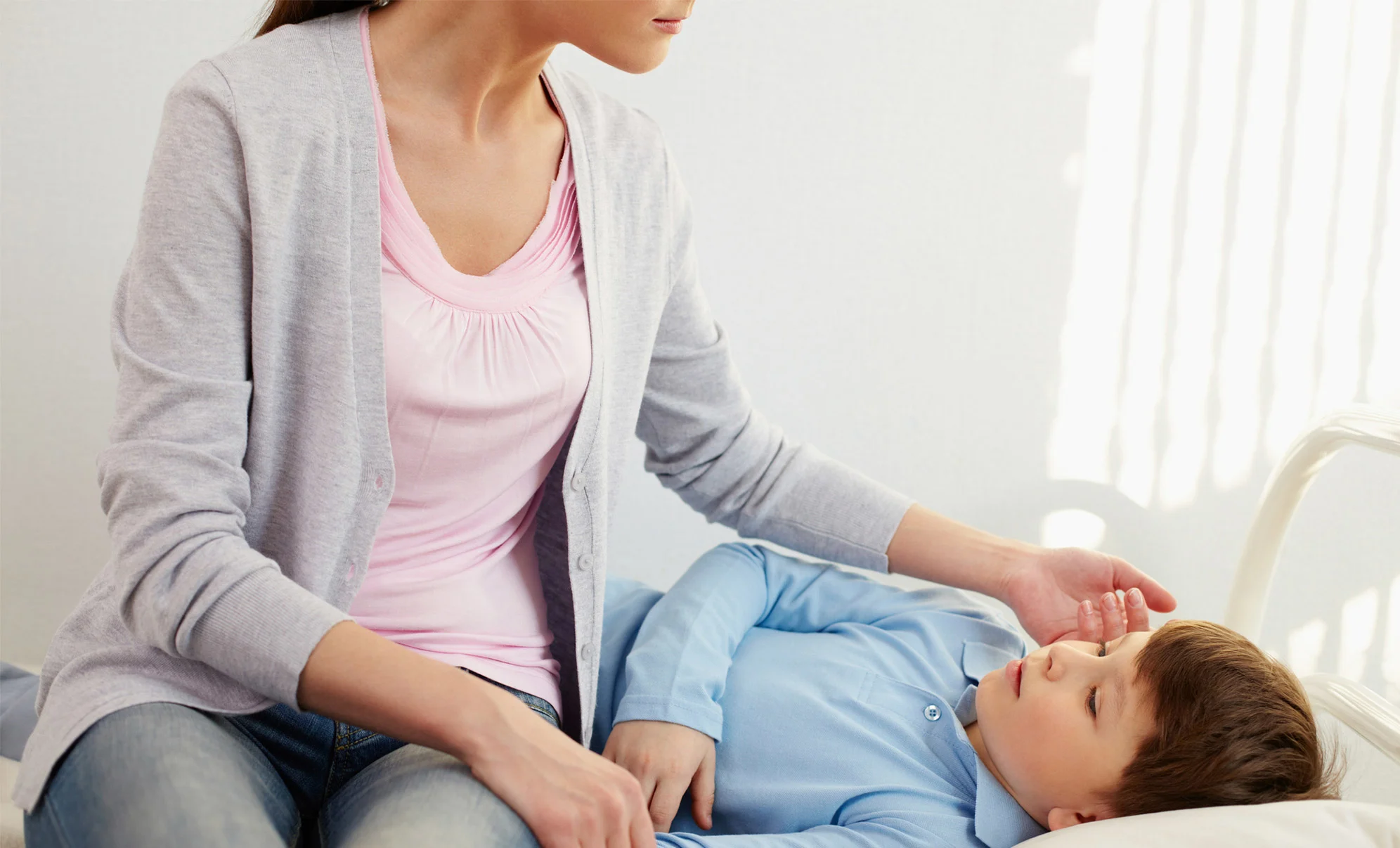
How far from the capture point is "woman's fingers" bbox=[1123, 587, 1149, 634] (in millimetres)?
1290

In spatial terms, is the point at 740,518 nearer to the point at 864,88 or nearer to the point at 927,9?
the point at 864,88

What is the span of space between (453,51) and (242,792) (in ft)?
2.30

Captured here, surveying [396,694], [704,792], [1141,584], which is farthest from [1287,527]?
[396,694]

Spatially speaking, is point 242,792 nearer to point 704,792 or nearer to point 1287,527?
point 704,792

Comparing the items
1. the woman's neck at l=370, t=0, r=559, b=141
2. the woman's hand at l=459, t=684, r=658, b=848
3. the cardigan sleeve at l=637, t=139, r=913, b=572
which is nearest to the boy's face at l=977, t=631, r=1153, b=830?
the cardigan sleeve at l=637, t=139, r=913, b=572

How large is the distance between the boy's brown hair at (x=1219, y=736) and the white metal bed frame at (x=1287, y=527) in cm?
8

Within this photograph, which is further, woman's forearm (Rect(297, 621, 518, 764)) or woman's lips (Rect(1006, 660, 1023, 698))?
woman's lips (Rect(1006, 660, 1023, 698))

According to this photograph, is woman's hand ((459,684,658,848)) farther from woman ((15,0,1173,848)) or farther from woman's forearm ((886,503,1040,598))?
woman's forearm ((886,503,1040,598))

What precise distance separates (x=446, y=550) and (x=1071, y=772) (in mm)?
694

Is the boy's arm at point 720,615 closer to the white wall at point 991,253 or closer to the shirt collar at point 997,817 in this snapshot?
the shirt collar at point 997,817

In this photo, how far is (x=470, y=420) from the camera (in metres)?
1.06

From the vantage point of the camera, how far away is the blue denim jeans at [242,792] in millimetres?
796

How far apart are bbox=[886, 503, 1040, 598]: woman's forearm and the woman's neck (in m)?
0.71

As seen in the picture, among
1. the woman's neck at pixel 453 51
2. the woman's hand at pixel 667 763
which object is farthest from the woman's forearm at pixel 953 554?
the woman's neck at pixel 453 51
